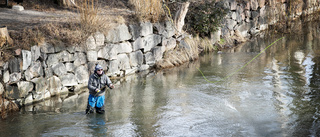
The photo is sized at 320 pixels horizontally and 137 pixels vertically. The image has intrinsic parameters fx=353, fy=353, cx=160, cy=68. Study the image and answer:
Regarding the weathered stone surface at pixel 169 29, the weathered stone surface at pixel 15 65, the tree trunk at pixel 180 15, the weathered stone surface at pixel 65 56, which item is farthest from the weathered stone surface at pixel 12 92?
the tree trunk at pixel 180 15

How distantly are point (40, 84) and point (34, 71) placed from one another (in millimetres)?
346

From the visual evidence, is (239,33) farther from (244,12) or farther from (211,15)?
(211,15)

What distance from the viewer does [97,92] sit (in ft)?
23.7

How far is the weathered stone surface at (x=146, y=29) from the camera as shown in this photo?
37.4 ft

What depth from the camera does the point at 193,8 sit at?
1470 cm

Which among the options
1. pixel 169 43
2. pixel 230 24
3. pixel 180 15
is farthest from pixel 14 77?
pixel 230 24

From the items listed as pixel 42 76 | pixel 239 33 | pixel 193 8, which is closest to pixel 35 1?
pixel 42 76

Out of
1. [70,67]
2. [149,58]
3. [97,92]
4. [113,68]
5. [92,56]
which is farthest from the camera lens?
[149,58]

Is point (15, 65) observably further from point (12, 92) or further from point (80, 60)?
point (80, 60)

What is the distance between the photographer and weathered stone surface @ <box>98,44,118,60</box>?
10.0 metres

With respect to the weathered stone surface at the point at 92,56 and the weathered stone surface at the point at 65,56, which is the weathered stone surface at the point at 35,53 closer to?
the weathered stone surface at the point at 65,56

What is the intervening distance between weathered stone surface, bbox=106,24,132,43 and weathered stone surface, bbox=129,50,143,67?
60 cm

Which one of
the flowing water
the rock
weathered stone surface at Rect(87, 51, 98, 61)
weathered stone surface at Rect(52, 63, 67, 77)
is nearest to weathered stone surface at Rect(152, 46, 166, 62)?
the flowing water

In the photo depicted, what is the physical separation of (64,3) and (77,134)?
7.66 m
